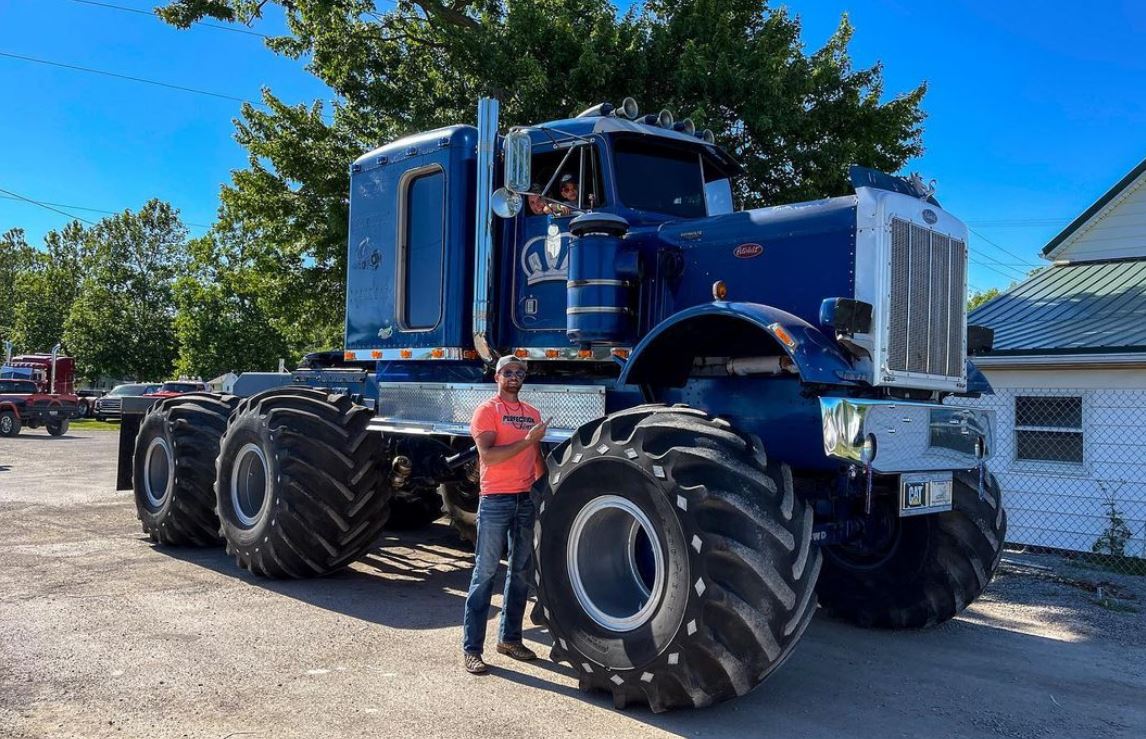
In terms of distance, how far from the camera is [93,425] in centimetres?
3738

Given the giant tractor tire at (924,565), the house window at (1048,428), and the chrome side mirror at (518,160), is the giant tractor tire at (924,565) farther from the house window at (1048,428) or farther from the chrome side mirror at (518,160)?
the house window at (1048,428)

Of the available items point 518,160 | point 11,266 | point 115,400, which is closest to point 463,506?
point 518,160

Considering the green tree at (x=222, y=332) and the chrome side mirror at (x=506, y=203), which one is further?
the green tree at (x=222, y=332)

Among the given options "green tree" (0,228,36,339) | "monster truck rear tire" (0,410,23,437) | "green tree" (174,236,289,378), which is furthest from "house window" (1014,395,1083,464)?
"green tree" (0,228,36,339)

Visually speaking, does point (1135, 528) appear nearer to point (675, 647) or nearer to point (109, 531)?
point (675, 647)

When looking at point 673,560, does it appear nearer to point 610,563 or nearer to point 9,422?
point 610,563

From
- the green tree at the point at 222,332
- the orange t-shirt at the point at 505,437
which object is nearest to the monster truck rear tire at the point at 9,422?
the green tree at the point at 222,332

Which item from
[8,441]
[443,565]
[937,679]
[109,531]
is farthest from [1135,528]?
[8,441]

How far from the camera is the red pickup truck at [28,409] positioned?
28016 mm

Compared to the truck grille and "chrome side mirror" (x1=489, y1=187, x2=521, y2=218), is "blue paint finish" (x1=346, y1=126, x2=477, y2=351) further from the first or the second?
the truck grille

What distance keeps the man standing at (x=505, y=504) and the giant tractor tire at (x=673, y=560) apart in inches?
11.4

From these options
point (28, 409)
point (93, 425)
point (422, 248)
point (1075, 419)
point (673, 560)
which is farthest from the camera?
point (93, 425)

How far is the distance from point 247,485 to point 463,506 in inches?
87.1

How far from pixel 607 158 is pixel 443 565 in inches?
162
